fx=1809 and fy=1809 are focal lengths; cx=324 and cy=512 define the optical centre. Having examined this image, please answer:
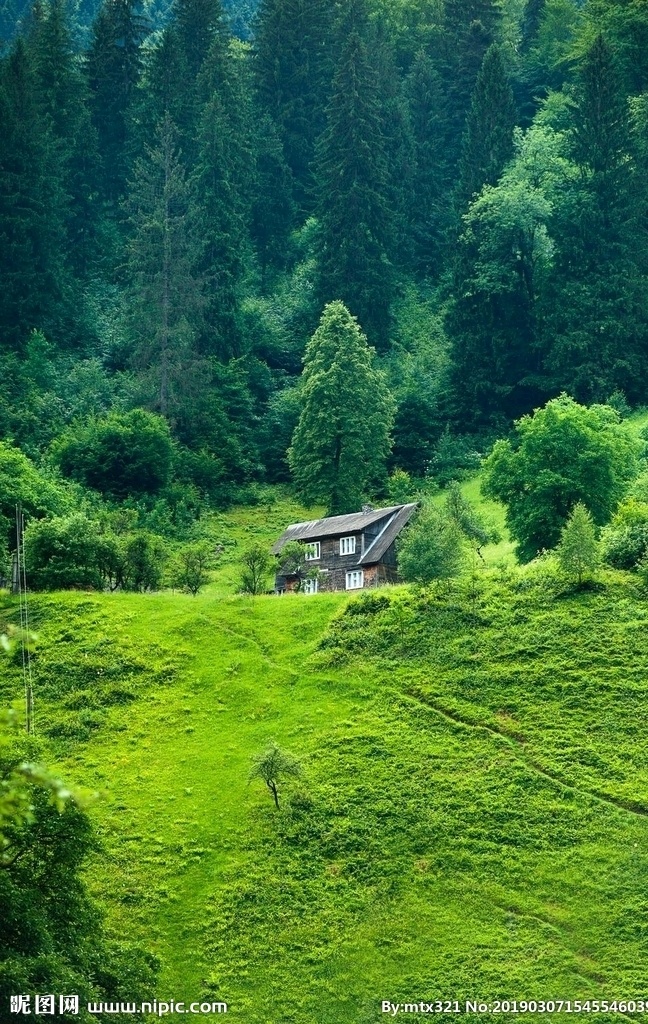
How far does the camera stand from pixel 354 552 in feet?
281

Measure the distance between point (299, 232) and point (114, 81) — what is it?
19660 millimetres

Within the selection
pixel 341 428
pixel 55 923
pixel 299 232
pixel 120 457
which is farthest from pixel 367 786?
pixel 299 232

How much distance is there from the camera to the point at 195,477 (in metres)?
108

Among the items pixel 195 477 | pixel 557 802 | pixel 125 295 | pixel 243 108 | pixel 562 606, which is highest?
pixel 243 108

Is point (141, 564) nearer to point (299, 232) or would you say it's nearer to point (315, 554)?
point (315, 554)

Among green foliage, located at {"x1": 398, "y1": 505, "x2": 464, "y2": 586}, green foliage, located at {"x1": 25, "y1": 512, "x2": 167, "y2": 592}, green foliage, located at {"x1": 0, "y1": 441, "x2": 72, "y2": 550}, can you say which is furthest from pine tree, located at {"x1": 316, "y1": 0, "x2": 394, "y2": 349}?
green foliage, located at {"x1": 398, "y1": 505, "x2": 464, "y2": 586}

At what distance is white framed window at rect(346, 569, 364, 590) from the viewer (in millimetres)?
85000

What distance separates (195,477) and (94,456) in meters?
6.92

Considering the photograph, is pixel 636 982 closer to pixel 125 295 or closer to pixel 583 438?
pixel 583 438

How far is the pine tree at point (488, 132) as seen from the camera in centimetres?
12250

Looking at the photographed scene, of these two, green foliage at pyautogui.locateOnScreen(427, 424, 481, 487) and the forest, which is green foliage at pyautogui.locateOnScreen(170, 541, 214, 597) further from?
green foliage at pyautogui.locateOnScreen(427, 424, 481, 487)

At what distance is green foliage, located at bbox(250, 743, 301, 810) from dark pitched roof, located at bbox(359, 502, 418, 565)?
21765 millimetres

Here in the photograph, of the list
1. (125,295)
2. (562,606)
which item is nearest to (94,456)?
(125,295)

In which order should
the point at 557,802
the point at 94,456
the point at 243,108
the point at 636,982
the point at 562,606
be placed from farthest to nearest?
1. the point at 243,108
2. the point at 94,456
3. the point at 562,606
4. the point at 557,802
5. the point at 636,982
